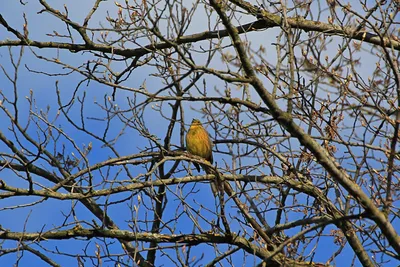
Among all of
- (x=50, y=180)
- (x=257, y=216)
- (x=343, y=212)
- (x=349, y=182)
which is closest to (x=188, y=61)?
(x=349, y=182)

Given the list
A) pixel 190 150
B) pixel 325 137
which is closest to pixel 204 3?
pixel 325 137

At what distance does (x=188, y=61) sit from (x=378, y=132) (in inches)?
67.3

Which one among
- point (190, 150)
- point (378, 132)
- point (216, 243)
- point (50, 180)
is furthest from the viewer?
point (190, 150)

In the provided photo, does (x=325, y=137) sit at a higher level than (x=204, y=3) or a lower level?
lower

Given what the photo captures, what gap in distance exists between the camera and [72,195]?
6113 mm

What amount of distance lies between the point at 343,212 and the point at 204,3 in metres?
2.21

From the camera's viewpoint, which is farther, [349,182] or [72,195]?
[72,195]

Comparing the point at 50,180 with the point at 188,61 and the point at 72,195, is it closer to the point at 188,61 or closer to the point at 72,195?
the point at 72,195

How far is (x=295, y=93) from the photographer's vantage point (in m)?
5.95

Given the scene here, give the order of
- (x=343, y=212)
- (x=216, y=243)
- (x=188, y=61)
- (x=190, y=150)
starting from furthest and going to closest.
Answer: (x=190, y=150)
(x=216, y=243)
(x=343, y=212)
(x=188, y=61)

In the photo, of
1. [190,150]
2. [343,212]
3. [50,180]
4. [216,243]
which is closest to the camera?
[343,212]

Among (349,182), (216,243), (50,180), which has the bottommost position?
(349,182)

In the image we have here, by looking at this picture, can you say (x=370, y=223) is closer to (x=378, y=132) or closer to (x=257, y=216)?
(x=378, y=132)

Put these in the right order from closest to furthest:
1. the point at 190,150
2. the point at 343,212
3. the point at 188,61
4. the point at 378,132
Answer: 1. the point at 188,61
2. the point at 378,132
3. the point at 343,212
4. the point at 190,150
